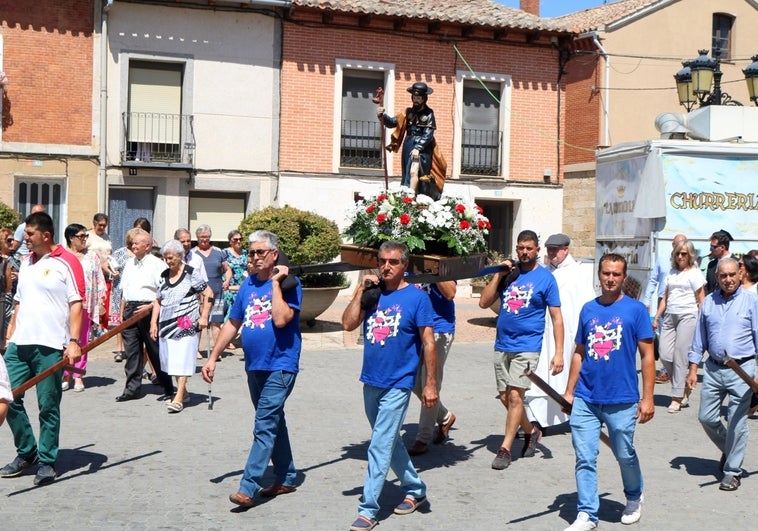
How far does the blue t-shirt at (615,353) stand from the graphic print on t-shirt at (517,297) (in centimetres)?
156

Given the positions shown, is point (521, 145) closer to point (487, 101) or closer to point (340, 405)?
point (487, 101)

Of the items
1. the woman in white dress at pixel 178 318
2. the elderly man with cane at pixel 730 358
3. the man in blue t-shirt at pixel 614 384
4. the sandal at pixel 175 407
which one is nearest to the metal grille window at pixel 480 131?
the woman in white dress at pixel 178 318

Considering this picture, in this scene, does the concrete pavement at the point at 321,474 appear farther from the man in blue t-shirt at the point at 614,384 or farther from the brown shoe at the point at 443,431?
the man in blue t-shirt at the point at 614,384

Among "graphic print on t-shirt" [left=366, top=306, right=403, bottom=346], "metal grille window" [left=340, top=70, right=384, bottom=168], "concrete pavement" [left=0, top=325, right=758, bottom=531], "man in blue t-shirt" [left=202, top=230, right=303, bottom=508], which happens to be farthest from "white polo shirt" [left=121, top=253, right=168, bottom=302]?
"metal grille window" [left=340, top=70, right=384, bottom=168]

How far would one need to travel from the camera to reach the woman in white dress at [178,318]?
1054cm

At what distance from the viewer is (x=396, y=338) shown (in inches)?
263

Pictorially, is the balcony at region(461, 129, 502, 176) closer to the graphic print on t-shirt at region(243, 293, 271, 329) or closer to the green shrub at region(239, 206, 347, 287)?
the green shrub at region(239, 206, 347, 287)

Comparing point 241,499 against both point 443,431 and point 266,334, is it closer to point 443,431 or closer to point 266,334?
point 266,334

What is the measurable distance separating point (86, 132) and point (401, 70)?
24.7ft

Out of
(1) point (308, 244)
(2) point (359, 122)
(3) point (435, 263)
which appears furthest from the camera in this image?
(2) point (359, 122)

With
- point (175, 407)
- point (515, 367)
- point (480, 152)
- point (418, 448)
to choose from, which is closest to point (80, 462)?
point (175, 407)

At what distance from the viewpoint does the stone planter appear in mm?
16328

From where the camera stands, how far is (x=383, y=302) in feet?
22.2

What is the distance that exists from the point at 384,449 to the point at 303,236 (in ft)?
34.9
